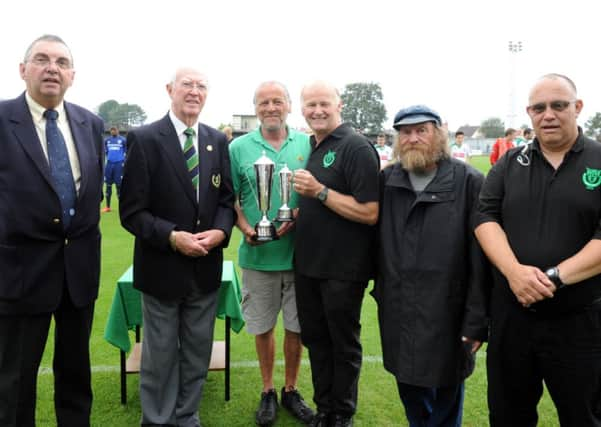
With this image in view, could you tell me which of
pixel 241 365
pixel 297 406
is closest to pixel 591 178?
pixel 297 406

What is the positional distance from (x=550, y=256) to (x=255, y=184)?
6.43 feet

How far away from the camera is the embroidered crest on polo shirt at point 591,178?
224 cm

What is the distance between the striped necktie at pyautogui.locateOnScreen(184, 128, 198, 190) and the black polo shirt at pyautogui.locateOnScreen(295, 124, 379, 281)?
0.72 m

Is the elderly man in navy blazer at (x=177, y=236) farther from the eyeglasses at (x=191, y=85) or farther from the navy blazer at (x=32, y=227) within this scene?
the navy blazer at (x=32, y=227)

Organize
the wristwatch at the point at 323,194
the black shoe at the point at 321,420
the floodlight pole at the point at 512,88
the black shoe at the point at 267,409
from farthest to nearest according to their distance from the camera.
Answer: the floodlight pole at the point at 512,88
the black shoe at the point at 267,409
the black shoe at the point at 321,420
the wristwatch at the point at 323,194

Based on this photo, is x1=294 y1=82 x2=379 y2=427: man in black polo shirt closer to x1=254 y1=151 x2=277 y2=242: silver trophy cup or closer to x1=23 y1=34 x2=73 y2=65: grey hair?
x1=254 y1=151 x2=277 y2=242: silver trophy cup

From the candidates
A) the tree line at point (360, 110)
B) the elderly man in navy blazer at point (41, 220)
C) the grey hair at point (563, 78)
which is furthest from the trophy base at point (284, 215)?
the tree line at point (360, 110)

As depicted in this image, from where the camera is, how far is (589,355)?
2.28m

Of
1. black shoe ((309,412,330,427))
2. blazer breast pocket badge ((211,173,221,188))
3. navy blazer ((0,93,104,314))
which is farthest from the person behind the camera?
black shoe ((309,412,330,427))

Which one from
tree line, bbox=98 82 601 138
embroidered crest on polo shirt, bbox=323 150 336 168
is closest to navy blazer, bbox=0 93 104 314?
embroidered crest on polo shirt, bbox=323 150 336 168

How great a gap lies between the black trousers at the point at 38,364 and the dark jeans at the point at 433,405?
6.47 ft

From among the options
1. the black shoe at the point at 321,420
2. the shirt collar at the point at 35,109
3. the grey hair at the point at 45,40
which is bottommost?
the black shoe at the point at 321,420

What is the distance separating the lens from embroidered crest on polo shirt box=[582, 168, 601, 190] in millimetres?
2242

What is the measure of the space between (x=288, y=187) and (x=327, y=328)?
97 centimetres
